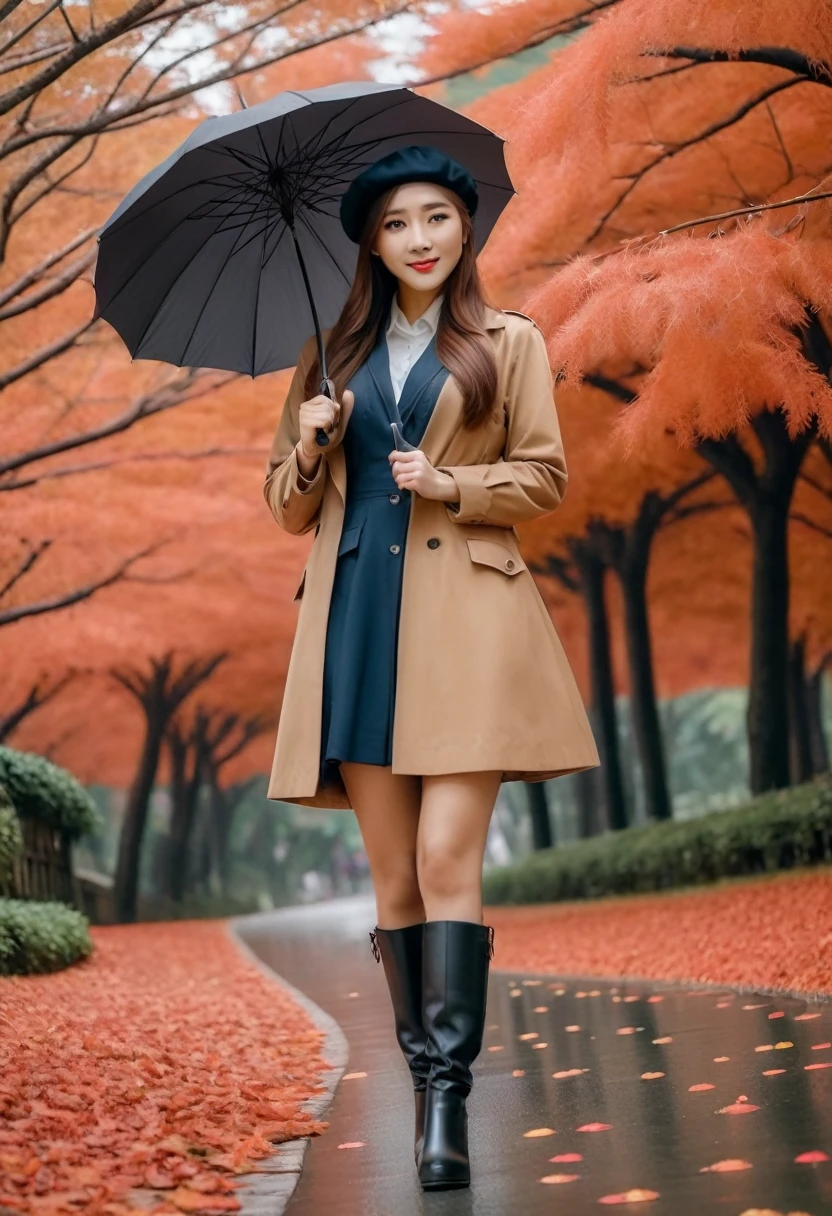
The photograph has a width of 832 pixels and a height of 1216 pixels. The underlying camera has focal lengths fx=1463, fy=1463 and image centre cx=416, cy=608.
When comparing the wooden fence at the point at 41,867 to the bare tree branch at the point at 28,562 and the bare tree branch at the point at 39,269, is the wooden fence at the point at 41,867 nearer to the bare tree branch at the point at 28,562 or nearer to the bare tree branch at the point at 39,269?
the bare tree branch at the point at 28,562

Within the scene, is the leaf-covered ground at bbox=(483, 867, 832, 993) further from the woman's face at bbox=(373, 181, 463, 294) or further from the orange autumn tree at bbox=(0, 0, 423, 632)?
the orange autumn tree at bbox=(0, 0, 423, 632)

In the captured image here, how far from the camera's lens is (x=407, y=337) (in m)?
3.51

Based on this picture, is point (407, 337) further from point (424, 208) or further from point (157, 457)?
point (157, 457)

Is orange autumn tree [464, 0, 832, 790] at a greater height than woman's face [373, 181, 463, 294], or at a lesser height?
greater

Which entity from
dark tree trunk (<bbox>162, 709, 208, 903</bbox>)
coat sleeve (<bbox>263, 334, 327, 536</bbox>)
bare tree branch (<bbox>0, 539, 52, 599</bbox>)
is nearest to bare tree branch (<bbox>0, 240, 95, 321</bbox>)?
bare tree branch (<bbox>0, 539, 52, 599</bbox>)

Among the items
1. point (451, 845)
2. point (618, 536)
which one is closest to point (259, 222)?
point (451, 845)

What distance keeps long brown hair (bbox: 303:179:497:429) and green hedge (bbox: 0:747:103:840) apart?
919cm

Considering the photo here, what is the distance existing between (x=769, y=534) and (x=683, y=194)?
360 cm

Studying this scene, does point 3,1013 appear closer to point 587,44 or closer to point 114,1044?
point 114,1044

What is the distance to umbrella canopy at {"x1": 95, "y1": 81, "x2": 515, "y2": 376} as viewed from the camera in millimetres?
3703

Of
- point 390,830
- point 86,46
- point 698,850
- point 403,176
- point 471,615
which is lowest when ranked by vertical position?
point 390,830

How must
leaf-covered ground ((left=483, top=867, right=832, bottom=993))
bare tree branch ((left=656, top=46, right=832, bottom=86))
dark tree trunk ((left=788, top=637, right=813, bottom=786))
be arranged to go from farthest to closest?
dark tree trunk ((left=788, top=637, right=813, bottom=786)) < bare tree branch ((left=656, top=46, right=832, bottom=86)) < leaf-covered ground ((left=483, top=867, right=832, bottom=993))

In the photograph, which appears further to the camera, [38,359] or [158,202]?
[38,359]

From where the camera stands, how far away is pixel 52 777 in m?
12.8
